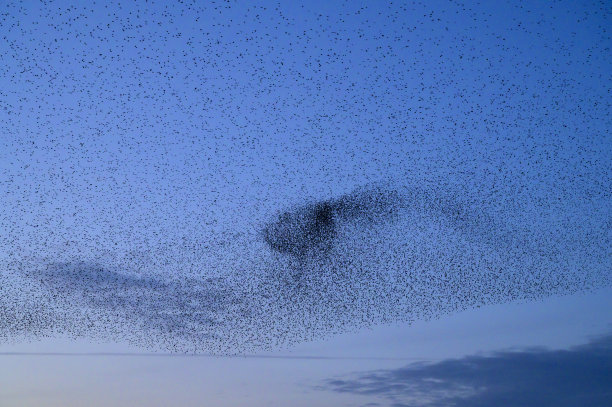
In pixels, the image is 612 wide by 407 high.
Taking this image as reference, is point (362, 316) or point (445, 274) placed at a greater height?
point (445, 274)

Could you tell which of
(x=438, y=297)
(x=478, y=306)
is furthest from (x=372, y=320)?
(x=478, y=306)

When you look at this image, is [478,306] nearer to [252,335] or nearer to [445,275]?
[445,275]

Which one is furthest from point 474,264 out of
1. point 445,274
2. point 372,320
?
point 372,320

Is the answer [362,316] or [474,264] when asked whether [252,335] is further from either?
[474,264]

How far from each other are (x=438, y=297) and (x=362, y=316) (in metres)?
8.21

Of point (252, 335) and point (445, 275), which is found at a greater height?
point (445, 275)

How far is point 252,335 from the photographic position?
39.2m

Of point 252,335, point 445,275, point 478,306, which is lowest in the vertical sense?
point 252,335

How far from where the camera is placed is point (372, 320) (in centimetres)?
3856

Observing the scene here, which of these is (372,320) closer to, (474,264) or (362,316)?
(362,316)

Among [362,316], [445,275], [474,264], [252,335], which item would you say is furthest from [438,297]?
[252,335]

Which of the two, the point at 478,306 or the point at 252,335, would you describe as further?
the point at 252,335

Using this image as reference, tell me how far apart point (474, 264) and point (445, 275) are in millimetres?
3317

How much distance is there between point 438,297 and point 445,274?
2550 mm
